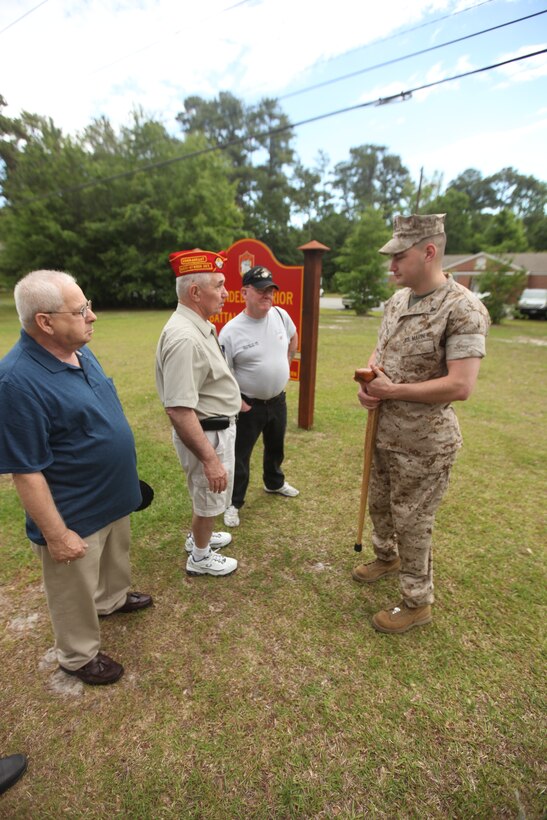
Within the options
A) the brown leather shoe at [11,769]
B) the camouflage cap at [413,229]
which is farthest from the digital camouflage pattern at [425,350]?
the brown leather shoe at [11,769]

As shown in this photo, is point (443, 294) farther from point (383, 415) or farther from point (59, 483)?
point (59, 483)

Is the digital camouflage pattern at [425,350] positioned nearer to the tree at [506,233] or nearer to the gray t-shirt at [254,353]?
the gray t-shirt at [254,353]

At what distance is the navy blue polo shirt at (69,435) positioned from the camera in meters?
1.41

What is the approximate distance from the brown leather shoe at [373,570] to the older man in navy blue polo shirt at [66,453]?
144 centimetres

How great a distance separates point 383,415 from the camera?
2.11m

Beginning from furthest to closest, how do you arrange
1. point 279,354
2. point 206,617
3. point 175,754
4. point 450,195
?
point 450,195 → point 279,354 → point 206,617 → point 175,754

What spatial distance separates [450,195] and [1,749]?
6135 cm

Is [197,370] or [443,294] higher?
[443,294]

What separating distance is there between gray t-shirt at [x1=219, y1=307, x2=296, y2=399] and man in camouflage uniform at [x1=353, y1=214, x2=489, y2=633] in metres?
0.92

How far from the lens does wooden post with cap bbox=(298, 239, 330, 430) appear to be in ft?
14.3

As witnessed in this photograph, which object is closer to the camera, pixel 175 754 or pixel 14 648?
pixel 175 754

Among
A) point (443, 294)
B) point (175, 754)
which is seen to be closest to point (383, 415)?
point (443, 294)

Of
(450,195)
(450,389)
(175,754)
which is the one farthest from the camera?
(450,195)

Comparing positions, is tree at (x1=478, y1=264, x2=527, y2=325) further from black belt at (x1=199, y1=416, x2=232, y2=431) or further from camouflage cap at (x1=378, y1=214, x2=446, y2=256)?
black belt at (x1=199, y1=416, x2=232, y2=431)
